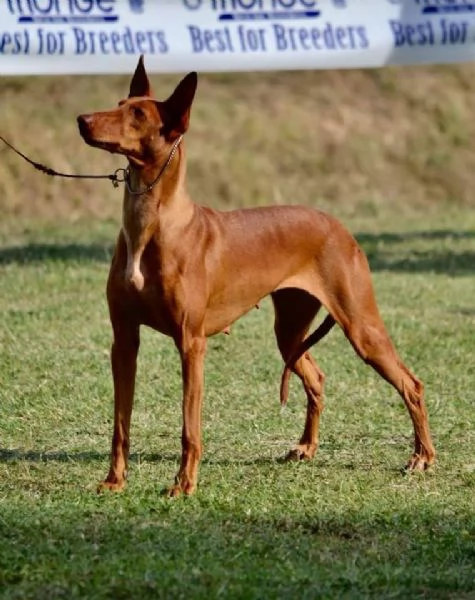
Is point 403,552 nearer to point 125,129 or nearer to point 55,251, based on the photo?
point 125,129

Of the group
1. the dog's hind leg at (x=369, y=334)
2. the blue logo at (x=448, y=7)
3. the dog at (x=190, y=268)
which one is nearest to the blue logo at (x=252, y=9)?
the blue logo at (x=448, y=7)

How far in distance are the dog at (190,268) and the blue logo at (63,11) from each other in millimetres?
5670

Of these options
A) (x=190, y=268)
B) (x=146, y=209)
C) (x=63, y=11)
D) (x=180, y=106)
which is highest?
(x=63, y=11)

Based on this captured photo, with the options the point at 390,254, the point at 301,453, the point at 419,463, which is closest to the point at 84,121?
the point at 301,453

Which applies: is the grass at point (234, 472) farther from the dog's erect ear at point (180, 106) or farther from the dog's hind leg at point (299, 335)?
the dog's erect ear at point (180, 106)

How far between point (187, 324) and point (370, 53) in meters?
7.32

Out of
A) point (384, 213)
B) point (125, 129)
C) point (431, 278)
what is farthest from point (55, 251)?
point (125, 129)

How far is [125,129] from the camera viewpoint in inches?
283

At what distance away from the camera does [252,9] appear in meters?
13.8

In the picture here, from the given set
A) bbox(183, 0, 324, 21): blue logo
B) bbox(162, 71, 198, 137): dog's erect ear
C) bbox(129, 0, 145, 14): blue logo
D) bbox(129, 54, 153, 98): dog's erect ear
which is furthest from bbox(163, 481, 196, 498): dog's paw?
bbox(183, 0, 324, 21): blue logo

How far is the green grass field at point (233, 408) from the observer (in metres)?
6.34

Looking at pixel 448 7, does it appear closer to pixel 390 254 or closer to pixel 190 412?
pixel 390 254

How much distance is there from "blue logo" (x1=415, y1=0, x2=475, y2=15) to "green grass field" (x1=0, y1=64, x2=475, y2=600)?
257cm

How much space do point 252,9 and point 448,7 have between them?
188 cm
